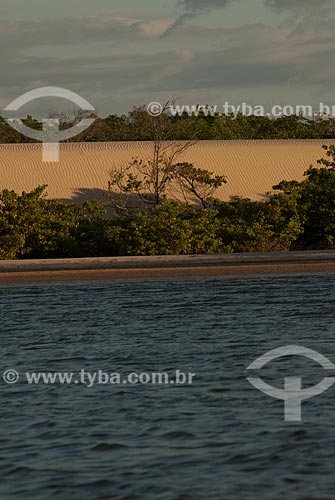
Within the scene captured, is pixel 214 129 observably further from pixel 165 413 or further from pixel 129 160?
pixel 165 413

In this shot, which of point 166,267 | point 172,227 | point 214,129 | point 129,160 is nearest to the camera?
point 166,267

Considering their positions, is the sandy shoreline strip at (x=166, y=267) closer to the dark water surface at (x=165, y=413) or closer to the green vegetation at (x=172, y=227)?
the green vegetation at (x=172, y=227)

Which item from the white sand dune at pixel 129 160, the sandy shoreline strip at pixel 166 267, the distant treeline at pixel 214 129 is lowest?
the sandy shoreline strip at pixel 166 267

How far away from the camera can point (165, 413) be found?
44.5 ft

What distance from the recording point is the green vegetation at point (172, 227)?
125ft

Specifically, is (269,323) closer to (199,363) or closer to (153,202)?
(199,363)

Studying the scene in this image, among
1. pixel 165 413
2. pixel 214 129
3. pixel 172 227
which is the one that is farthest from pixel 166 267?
pixel 214 129

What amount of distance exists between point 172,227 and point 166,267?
8.65 feet

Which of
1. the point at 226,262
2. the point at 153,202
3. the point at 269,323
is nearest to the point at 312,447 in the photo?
the point at 269,323

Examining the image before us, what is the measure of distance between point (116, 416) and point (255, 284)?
17.6 m

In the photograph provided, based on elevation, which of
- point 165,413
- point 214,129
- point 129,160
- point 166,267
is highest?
point 214,129

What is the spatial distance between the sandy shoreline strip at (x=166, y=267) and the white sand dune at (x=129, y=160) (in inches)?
736

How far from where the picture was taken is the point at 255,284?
30734 millimetres

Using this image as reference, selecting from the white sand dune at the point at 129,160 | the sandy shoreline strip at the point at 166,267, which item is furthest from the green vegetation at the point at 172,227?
the white sand dune at the point at 129,160
